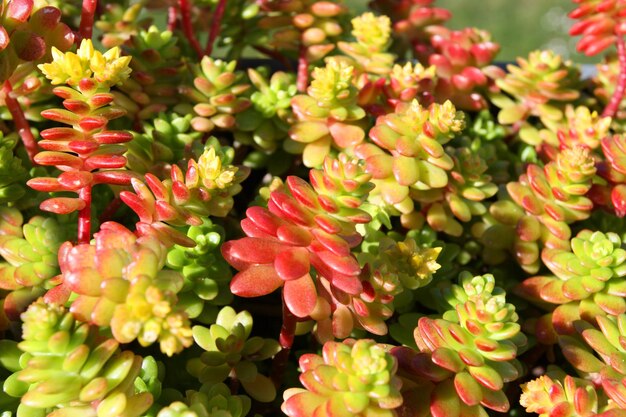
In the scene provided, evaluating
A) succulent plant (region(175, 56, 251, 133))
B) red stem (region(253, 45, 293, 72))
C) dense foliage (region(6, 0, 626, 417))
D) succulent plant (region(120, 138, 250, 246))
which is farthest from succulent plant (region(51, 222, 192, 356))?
red stem (region(253, 45, 293, 72))

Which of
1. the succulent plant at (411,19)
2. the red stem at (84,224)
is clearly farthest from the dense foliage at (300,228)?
the succulent plant at (411,19)

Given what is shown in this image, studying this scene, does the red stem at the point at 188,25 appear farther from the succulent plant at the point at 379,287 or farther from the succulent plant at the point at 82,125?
the succulent plant at the point at 379,287

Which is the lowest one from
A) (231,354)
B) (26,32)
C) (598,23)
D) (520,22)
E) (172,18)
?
A: (520,22)

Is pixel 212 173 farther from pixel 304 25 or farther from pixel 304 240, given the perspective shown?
pixel 304 25

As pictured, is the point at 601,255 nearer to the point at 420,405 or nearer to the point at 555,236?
the point at 555,236

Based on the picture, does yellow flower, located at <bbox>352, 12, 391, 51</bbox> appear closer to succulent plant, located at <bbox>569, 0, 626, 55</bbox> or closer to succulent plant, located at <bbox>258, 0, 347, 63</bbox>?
succulent plant, located at <bbox>258, 0, 347, 63</bbox>

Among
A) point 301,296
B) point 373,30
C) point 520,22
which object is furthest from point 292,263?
point 520,22
